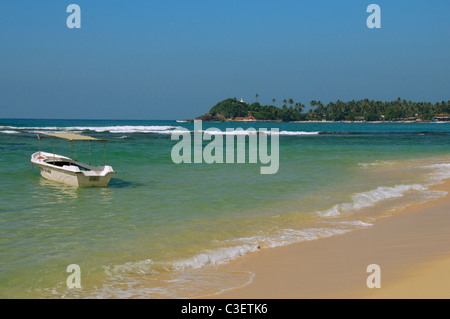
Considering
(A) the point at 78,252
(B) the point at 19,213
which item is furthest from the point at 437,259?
(B) the point at 19,213

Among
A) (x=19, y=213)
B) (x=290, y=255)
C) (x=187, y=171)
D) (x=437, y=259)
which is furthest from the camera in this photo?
(x=187, y=171)

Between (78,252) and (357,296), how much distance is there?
16.4 feet

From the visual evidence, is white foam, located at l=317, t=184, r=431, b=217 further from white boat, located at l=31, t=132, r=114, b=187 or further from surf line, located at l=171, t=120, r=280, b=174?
white boat, located at l=31, t=132, r=114, b=187

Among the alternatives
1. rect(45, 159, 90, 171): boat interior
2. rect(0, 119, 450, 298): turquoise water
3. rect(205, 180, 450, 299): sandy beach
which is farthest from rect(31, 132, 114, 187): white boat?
rect(205, 180, 450, 299): sandy beach

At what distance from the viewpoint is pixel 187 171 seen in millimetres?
21422

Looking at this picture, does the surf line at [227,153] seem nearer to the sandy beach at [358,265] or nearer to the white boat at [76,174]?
the white boat at [76,174]

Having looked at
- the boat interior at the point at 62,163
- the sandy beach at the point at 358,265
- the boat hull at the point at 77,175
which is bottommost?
the sandy beach at the point at 358,265

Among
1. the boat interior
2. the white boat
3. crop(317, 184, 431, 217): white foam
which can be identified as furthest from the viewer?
the boat interior

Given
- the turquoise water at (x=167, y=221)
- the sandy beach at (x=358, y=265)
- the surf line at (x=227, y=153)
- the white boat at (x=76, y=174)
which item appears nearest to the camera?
the sandy beach at (x=358, y=265)

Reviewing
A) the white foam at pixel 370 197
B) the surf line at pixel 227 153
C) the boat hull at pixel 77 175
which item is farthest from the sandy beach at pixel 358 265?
the surf line at pixel 227 153

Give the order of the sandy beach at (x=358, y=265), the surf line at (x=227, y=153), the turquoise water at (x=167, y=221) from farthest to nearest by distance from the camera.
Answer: the surf line at (x=227, y=153), the turquoise water at (x=167, y=221), the sandy beach at (x=358, y=265)

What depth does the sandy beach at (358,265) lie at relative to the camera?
5.50 meters

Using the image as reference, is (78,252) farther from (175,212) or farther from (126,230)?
(175,212)

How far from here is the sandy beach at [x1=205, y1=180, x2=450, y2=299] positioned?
5496 mm
